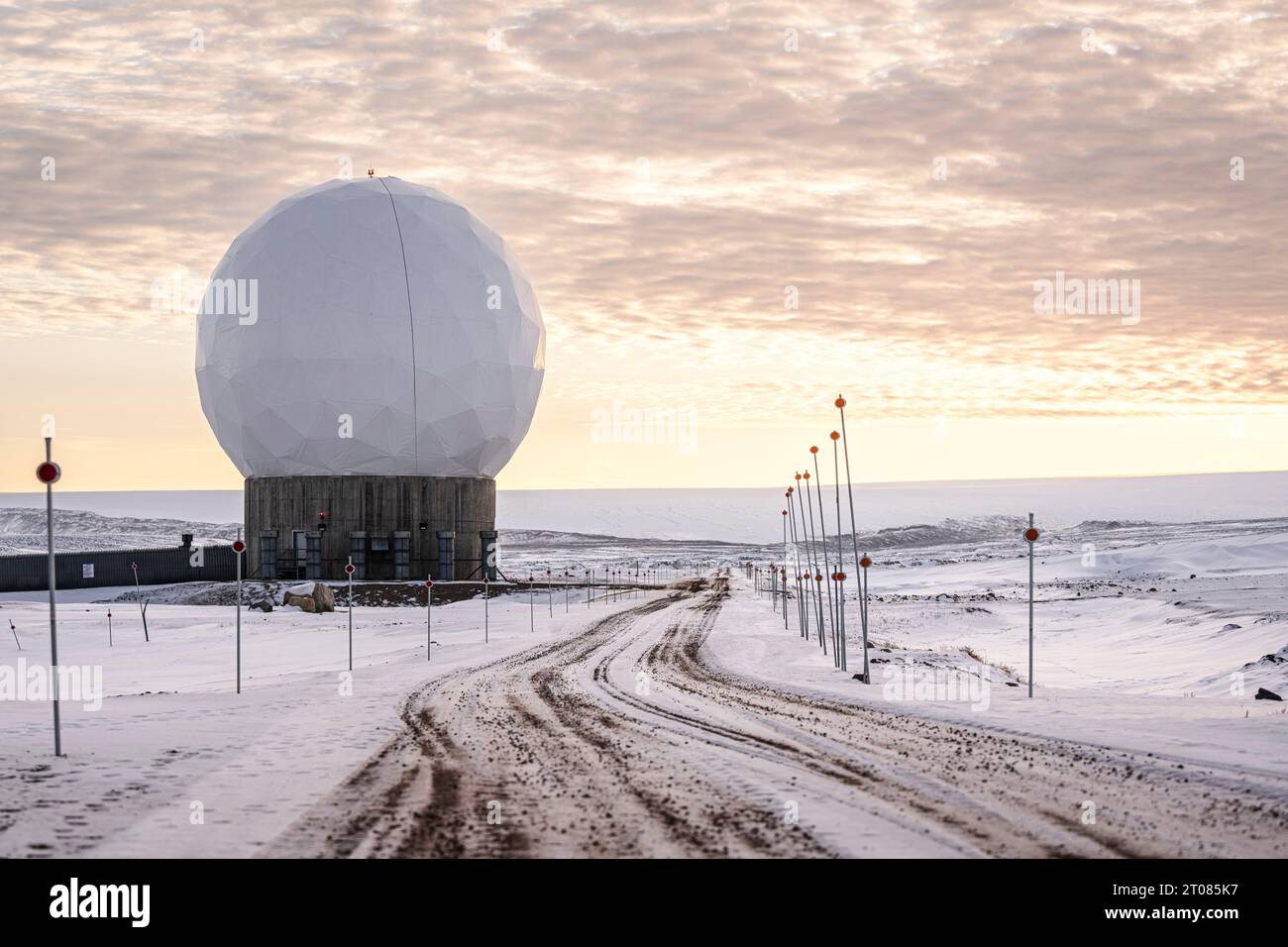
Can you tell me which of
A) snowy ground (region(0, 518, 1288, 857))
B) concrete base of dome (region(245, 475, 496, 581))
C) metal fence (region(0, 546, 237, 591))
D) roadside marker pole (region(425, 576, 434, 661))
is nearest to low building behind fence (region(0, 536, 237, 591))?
metal fence (region(0, 546, 237, 591))

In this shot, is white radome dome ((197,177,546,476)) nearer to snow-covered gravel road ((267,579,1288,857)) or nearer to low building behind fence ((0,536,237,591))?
low building behind fence ((0,536,237,591))

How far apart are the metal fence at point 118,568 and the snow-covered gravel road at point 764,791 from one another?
39.5 metres

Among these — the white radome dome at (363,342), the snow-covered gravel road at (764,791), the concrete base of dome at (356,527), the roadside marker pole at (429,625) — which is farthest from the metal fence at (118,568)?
the snow-covered gravel road at (764,791)

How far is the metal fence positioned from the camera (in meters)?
49.7

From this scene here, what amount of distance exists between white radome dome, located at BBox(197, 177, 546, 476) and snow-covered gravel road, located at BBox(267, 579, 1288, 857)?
105 feet

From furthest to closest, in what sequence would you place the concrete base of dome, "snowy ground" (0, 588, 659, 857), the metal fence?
the metal fence < the concrete base of dome < "snowy ground" (0, 588, 659, 857)

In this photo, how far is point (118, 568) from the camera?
173ft

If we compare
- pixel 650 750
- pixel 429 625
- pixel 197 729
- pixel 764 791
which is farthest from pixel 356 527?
Result: pixel 764 791

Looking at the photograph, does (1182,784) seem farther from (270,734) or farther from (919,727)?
(270,734)

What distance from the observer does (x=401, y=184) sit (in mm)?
53531

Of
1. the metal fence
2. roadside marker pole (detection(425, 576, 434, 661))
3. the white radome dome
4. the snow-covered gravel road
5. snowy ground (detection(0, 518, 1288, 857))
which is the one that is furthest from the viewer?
the metal fence

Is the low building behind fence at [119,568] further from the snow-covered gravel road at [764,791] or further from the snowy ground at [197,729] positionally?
the snow-covered gravel road at [764,791]
